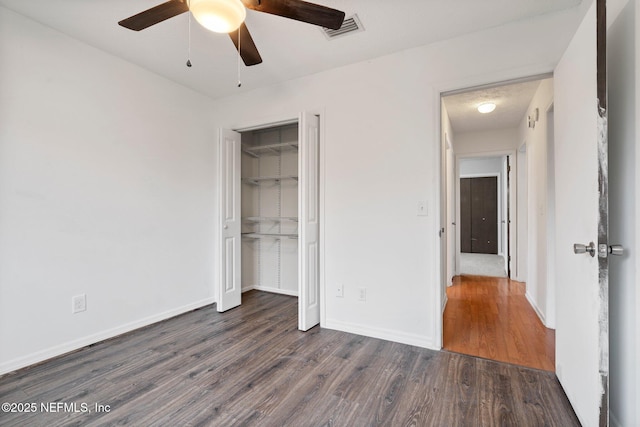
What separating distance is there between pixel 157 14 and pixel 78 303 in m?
2.24

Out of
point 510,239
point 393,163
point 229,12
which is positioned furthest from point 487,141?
point 229,12

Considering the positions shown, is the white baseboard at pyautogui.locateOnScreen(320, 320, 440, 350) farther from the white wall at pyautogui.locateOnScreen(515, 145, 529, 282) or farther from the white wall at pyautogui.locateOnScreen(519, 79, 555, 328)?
the white wall at pyautogui.locateOnScreen(515, 145, 529, 282)

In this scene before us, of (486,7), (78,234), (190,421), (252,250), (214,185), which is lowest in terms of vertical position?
(190,421)

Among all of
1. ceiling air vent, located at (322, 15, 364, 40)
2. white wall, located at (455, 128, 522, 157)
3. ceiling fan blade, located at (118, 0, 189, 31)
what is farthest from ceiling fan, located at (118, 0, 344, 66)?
white wall, located at (455, 128, 522, 157)

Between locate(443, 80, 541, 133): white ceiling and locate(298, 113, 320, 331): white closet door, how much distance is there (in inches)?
61.5

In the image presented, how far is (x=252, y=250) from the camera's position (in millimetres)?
4156

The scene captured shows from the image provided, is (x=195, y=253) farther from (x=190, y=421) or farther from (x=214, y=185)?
(x=190, y=421)

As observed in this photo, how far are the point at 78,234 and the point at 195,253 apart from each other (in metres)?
1.15

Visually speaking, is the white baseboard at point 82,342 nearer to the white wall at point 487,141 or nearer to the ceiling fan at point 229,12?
the ceiling fan at point 229,12

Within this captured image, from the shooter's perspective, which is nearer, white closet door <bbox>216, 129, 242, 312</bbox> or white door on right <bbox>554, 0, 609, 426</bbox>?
white door on right <bbox>554, 0, 609, 426</bbox>

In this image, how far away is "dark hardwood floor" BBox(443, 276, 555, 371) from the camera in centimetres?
225

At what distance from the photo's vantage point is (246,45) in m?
1.87

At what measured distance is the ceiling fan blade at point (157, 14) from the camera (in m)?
1.52

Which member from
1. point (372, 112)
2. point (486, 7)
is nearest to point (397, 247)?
point (372, 112)
